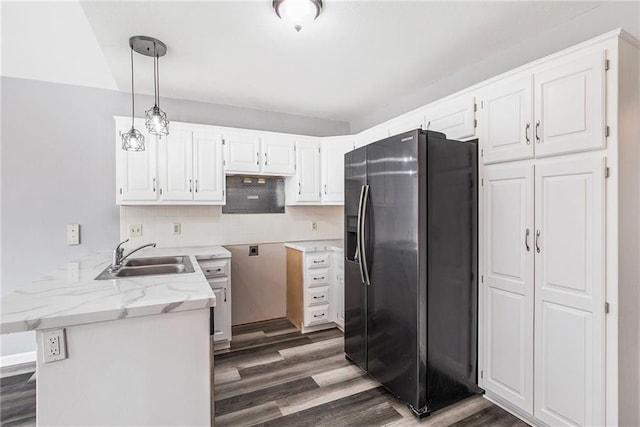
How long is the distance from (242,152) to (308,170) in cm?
76

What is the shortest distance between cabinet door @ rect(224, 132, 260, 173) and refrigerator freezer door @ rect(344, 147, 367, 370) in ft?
3.65

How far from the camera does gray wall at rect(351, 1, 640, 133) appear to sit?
181 centimetres

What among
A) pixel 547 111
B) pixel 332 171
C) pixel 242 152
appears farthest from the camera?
pixel 332 171

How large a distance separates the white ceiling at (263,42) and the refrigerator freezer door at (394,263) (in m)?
0.74

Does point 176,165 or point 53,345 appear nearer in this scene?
point 53,345

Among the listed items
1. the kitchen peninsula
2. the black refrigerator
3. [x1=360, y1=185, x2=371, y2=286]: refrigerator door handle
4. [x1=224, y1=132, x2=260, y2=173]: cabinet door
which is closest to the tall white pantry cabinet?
the black refrigerator

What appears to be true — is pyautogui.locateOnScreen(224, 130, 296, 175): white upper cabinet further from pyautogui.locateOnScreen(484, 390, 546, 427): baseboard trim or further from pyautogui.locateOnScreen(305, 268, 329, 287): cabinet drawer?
pyautogui.locateOnScreen(484, 390, 546, 427): baseboard trim

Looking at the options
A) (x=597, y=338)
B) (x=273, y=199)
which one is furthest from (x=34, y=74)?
(x=597, y=338)

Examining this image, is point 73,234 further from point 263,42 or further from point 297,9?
point 297,9

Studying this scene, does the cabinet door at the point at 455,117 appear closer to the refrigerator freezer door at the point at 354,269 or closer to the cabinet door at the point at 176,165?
the refrigerator freezer door at the point at 354,269

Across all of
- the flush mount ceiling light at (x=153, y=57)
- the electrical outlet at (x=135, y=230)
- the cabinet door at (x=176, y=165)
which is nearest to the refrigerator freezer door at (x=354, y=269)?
the flush mount ceiling light at (x=153, y=57)

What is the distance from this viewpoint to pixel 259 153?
11.1 ft

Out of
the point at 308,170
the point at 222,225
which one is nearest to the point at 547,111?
the point at 308,170

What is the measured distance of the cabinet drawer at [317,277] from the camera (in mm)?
3361
